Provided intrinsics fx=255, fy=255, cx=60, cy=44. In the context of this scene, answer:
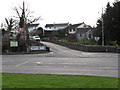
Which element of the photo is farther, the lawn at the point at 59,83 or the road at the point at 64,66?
the road at the point at 64,66

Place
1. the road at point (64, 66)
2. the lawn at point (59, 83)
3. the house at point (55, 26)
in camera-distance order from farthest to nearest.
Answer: the house at point (55, 26), the road at point (64, 66), the lawn at point (59, 83)

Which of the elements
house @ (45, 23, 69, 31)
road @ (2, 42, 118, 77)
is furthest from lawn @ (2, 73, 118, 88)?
house @ (45, 23, 69, 31)

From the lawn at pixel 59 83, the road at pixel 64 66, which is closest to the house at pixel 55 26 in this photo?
the road at pixel 64 66

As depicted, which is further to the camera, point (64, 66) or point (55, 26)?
point (55, 26)

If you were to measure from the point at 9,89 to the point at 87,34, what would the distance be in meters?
97.5

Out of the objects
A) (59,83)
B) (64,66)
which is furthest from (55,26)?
(59,83)

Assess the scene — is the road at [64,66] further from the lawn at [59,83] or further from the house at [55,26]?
the house at [55,26]

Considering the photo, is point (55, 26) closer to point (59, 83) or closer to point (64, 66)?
point (64, 66)

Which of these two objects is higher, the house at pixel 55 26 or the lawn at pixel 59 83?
the house at pixel 55 26

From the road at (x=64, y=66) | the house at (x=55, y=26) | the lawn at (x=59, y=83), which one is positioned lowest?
the road at (x=64, y=66)

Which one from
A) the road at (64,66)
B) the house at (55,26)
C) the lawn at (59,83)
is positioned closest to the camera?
the lawn at (59,83)

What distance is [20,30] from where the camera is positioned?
46.8 meters

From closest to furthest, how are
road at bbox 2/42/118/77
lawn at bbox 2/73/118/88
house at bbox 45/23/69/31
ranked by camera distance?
lawn at bbox 2/73/118/88 < road at bbox 2/42/118/77 < house at bbox 45/23/69/31

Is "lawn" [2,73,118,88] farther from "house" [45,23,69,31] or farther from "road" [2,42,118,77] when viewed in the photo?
"house" [45,23,69,31]
